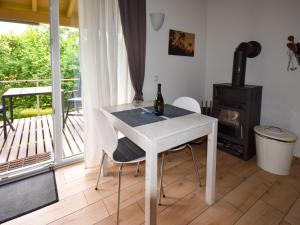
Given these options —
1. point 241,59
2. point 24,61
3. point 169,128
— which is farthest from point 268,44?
point 24,61

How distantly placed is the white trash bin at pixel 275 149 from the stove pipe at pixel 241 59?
70 cm

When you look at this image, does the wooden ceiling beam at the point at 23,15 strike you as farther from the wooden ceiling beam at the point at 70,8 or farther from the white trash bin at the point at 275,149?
the white trash bin at the point at 275,149

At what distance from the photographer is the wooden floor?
60.2 inches

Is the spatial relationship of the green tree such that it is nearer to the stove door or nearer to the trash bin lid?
the stove door

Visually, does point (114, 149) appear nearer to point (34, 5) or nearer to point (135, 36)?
point (135, 36)

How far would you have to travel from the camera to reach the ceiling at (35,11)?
2.06 metres

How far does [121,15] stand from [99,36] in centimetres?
35

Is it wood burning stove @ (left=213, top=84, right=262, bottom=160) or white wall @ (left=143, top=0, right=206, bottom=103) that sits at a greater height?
white wall @ (left=143, top=0, right=206, bottom=103)

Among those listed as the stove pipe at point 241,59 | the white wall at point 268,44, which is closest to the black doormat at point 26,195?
the stove pipe at point 241,59

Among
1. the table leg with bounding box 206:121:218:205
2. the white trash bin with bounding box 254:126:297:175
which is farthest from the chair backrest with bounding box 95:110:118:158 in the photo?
the white trash bin with bounding box 254:126:297:175

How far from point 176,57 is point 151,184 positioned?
2.16 metres

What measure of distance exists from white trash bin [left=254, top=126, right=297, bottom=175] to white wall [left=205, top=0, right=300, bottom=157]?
19.7 inches

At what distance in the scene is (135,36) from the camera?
7.49ft

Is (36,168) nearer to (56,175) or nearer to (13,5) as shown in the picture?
(56,175)
